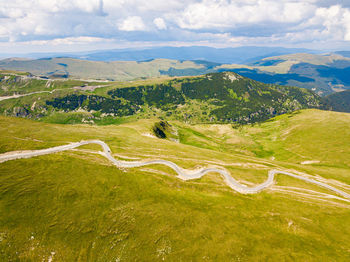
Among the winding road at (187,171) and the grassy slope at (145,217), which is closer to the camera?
the grassy slope at (145,217)

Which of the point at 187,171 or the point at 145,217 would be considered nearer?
the point at 145,217

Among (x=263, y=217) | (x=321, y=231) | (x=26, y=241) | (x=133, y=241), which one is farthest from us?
(x=263, y=217)

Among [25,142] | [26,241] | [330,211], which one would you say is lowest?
[330,211]

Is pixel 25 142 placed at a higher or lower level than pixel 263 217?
higher

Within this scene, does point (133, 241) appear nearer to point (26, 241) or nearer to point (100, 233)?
point (100, 233)

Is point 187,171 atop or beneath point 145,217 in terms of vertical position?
beneath

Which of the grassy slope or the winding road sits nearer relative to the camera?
the grassy slope

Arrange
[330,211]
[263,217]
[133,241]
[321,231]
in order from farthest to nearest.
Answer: [330,211] < [263,217] < [321,231] < [133,241]

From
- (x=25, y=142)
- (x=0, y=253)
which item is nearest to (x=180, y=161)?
(x=0, y=253)

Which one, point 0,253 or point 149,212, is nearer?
point 0,253
